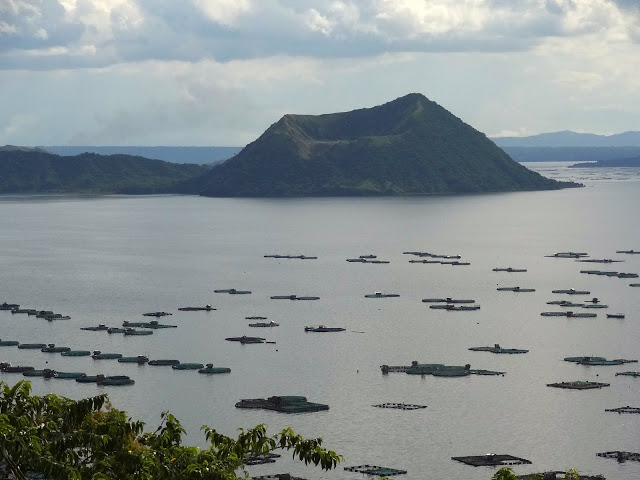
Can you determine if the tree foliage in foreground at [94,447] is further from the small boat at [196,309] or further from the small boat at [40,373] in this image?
the small boat at [196,309]

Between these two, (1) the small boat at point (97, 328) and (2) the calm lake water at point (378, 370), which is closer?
(2) the calm lake water at point (378, 370)

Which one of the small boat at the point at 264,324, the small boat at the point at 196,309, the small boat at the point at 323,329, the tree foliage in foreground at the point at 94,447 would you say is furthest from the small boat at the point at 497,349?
the tree foliage in foreground at the point at 94,447

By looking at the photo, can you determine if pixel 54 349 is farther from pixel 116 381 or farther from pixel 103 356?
pixel 116 381

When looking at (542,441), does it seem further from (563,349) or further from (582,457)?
(563,349)

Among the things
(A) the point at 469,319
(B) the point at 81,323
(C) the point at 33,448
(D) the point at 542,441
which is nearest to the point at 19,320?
(B) the point at 81,323

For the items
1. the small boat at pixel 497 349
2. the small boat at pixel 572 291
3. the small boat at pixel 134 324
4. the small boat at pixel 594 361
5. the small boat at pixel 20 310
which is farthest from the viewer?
the small boat at pixel 572 291

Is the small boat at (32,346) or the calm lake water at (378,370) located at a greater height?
the small boat at (32,346)
